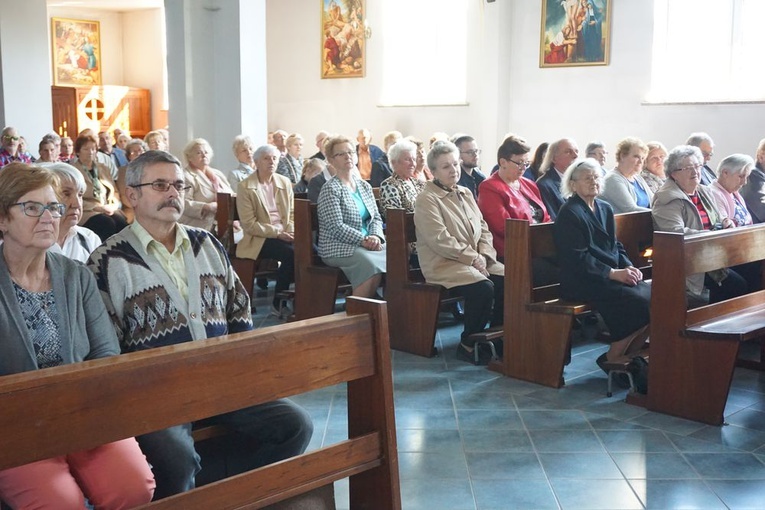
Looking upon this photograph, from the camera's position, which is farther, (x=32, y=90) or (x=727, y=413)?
(x=32, y=90)

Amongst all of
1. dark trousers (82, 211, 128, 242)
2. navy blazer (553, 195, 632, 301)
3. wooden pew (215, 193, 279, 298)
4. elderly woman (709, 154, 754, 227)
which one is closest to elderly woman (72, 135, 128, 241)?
dark trousers (82, 211, 128, 242)

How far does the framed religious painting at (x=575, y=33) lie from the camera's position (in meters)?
10.7

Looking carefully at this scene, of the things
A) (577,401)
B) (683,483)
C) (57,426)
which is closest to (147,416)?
(57,426)

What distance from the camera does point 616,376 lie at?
4562 millimetres

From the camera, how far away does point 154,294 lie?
263 cm

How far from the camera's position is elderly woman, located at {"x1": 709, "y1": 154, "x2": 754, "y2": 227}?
575 cm

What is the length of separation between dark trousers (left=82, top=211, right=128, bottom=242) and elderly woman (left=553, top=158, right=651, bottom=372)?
10.4 feet

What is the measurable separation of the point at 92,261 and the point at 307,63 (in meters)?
11.9

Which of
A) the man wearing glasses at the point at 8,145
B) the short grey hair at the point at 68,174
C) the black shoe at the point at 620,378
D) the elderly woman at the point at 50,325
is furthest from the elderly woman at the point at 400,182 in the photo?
the man wearing glasses at the point at 8,145

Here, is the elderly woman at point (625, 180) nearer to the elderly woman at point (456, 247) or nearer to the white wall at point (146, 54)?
the elderly woman at point (456, 247)

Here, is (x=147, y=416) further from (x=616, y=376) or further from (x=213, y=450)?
(x=616, y=376)

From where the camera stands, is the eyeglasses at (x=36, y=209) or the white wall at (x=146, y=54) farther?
the white wall at (x=146, y=54)

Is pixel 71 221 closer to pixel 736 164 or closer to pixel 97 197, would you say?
pixel 97 197

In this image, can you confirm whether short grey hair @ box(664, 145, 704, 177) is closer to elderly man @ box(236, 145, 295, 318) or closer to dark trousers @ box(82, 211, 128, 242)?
elderly man @ box(236, 145, 295, 318)
